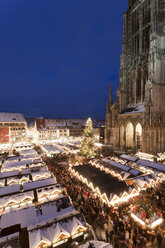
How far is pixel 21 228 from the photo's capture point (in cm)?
697

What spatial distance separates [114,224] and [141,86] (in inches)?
1250

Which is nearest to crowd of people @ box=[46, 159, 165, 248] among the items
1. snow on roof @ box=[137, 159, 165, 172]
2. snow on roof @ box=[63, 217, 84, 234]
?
snow on roof @ box=[63, 217, 84, 234]

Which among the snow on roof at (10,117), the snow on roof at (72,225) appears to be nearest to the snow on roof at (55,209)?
the snow on roof at (72,225)

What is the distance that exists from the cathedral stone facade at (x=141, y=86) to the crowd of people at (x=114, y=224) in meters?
18.5

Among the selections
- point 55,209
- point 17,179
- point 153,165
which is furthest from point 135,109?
point 55,209

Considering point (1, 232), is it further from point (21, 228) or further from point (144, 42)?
point (144, 42)

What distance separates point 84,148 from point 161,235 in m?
17.1

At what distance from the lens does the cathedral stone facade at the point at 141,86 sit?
88.8 ft

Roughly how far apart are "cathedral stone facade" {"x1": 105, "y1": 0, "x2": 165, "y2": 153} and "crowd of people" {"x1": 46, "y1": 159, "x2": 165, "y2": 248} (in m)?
18.5

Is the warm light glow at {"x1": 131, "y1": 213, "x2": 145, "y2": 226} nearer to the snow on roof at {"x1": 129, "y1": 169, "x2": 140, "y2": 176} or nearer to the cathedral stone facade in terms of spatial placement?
the snow on roof at {"x1": 129, "y1": 169, "x2": 140, "y2": 176}

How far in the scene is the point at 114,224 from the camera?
8367 millimetres

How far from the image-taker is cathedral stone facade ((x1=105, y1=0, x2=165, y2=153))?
27.1 m

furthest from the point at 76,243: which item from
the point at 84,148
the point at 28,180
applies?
the point at 84,148

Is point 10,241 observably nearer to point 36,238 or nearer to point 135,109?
point 36,238
